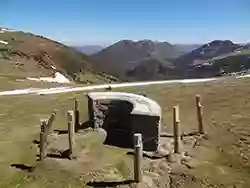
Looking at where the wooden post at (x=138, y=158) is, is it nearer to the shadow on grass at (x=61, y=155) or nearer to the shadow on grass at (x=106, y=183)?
the shadow on grass at (x=106, y=183)

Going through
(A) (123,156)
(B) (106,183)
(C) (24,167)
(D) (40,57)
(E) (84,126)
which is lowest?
(B) (106,183)

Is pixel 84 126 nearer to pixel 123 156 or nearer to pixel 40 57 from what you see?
pixel 123 156

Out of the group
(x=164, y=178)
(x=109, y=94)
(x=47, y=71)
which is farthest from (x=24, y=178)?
(x=47, y=71)

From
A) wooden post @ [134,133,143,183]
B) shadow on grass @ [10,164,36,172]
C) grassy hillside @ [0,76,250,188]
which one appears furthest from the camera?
shadow on grass @ [10,164,36,172]

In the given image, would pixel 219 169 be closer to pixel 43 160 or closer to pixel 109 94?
pixel 43 160

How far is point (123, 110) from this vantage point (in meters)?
24.2

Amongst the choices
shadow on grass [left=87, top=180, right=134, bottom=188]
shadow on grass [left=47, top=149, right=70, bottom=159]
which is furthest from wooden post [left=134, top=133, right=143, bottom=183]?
shadow on grass [left=47, top=149, right=70, bottom=159]

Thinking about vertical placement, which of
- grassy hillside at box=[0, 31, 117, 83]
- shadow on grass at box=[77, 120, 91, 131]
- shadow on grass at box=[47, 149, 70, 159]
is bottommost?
shadow on grass at box=[47, 149, 70, 159]

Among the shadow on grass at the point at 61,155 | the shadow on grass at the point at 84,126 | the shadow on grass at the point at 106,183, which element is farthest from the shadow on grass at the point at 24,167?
the shadow on grass at the point at 84,126

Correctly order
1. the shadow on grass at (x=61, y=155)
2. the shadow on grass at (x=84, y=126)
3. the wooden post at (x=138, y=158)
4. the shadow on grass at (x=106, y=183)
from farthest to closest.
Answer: the shadow on grass at (x=84, y=126) → the shadow on grass at (x=61, y=155) → the shadow on grass at (x=106, y=183) → the wooden post at (x=138, y=158)

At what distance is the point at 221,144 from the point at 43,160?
9512 mm

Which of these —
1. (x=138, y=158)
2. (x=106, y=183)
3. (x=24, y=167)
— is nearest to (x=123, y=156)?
(x=106, y=183)

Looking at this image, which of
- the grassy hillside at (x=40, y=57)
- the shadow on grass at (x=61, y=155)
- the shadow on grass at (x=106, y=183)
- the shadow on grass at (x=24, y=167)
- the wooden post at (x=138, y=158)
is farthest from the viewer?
the grassy hillside at (x=40, y=57)

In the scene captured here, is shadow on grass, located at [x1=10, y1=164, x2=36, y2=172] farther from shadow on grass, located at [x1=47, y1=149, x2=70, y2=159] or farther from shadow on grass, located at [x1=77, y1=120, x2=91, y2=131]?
shadow on grass, located at [x1=77, y1=120, x2=91, y2=131]
